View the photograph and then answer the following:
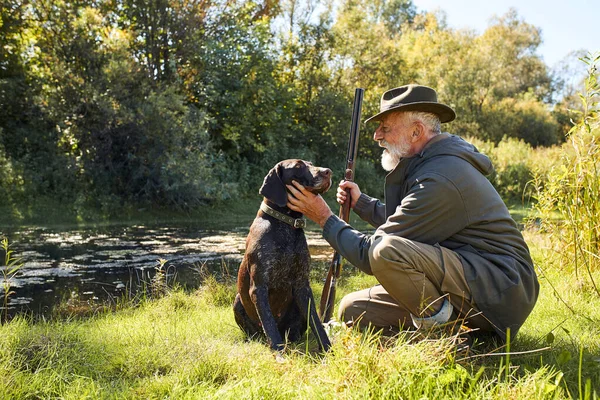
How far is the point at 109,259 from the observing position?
8.64 meters

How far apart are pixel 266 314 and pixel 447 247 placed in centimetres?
134

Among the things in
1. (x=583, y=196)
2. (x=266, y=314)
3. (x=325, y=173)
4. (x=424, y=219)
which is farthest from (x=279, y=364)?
(x=583, y=196)

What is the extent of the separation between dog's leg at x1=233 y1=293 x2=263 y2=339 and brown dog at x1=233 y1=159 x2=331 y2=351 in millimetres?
13

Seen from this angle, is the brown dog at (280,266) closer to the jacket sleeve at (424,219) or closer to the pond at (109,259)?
the jacket sleeve at (424,219)

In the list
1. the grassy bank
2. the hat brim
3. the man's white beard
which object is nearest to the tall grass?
the grassy bank

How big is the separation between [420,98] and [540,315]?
7.24 feet

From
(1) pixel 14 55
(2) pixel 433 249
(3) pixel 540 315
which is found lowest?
(3) pixel 540 315

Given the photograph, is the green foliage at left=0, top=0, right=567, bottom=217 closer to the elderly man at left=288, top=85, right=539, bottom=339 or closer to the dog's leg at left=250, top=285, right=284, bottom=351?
the dog's leg at left=250, top=285, right=284, bottom=351

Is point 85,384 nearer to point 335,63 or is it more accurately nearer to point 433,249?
point 433,249

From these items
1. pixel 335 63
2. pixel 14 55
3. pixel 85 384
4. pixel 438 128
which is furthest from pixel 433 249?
pixel 335 63

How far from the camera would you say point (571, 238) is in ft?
18.0

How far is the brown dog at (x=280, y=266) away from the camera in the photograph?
3713mm

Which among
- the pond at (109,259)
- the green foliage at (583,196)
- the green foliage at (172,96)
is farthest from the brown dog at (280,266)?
the green foliage at (172,96)

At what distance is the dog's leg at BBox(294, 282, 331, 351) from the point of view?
3.70 m
